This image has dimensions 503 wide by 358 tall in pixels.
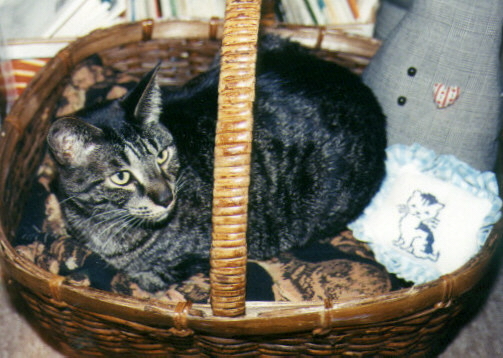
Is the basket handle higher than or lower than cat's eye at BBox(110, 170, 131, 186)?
higher

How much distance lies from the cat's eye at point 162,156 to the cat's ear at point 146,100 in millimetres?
70

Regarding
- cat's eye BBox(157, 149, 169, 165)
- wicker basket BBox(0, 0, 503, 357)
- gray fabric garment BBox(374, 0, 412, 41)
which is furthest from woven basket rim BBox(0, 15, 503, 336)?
gray fabric garment BBox(374, 0, 412, 41)

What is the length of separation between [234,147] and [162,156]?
37 cm

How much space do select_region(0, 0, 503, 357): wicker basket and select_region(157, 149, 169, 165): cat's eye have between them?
1.02 feet

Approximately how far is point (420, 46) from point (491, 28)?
0.16 metres

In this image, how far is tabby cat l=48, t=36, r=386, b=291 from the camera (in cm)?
105

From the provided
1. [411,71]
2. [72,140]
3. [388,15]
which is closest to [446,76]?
[411,71]

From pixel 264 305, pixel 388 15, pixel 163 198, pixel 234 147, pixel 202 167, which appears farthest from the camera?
pixel 388 15

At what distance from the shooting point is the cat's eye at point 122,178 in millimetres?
1043

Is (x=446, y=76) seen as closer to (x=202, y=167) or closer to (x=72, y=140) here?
(x=202, y=167)

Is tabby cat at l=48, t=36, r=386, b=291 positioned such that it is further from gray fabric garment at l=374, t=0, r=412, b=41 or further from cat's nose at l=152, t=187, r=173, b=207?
gray fabric garment at l=374, t=0, r=412, b=41

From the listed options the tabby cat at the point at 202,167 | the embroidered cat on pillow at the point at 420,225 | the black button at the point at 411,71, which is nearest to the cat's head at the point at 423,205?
the embroidered cat on pillow at the point at 420,225

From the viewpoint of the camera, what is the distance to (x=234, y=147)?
785mm

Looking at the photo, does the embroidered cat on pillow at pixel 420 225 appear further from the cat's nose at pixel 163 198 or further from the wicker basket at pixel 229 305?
the cat's nose at pixel 163 198
